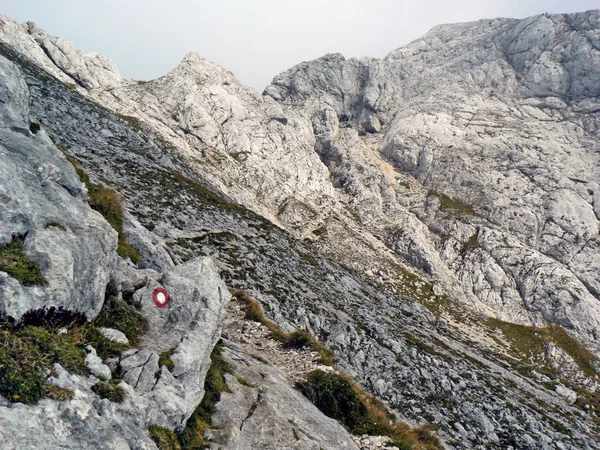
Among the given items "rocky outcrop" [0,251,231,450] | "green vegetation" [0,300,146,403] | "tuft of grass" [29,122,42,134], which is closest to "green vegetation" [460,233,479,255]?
"rocky outcrop" [0,251,231,450]

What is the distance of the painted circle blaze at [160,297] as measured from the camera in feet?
39.2

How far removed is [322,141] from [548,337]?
90.3 meters

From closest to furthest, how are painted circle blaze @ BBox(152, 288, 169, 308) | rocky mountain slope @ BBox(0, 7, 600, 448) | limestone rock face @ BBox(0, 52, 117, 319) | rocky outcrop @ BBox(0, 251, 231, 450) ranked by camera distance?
rocky outcrop @ BBox(0, 251, 231, 450)
limestone rock face @ BBox(0, 52, 117, 319)
painted circle blaze @ BBox(152, 288, 169, 308)
rocky mountain slope @ BBox(0, 7, 600, 448)

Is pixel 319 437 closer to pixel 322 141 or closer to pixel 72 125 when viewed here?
pixel 72 125

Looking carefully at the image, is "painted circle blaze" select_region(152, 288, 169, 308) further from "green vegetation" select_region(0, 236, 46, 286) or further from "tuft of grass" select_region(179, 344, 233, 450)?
"green vegetation" select_region(0, 236, 46, 286)

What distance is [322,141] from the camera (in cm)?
12838

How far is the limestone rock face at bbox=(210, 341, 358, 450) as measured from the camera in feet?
32.3

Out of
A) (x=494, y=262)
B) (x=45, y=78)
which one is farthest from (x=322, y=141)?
(x=45, y=78)

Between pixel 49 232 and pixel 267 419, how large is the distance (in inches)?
332

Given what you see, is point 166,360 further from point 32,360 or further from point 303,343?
point 303,343

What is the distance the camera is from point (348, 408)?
14.0 metres

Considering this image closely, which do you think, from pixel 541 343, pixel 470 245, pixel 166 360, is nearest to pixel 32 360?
pixel 166 360

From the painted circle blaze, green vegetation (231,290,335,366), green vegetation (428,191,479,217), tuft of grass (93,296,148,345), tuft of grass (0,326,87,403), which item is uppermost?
green vegetation (428,191,479,217)

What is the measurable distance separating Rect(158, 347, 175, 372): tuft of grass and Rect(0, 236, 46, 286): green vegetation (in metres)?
3.62
